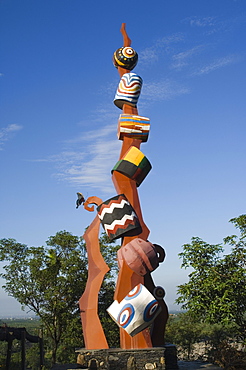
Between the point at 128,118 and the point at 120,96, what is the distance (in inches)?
30.9

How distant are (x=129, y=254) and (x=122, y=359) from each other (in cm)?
229

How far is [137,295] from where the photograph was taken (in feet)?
26.7

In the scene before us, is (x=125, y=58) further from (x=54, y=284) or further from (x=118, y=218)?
(x=54, y=284)

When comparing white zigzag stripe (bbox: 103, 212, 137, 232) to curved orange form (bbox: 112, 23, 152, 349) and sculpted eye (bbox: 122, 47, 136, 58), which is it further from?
sculpted eye (bbox: 122, 47, 136, 58)

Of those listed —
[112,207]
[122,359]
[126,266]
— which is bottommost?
[122,359]

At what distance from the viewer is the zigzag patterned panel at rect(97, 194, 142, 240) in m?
8.95

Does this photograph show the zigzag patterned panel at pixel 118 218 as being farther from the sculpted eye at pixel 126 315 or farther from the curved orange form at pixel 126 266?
the sculpted eye at pixel 126 315

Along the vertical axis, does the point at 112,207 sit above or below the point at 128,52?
below

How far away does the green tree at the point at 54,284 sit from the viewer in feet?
51.3

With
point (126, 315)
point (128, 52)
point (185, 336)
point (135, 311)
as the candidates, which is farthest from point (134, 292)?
point (185, 336)

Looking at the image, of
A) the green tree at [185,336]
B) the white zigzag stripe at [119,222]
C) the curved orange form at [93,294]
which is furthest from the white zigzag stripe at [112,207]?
the green tree at [185,336]

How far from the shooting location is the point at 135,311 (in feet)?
26.4

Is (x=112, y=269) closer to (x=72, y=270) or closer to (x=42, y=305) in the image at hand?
(x=72, y=270)

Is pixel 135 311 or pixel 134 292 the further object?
pixel 134 292
